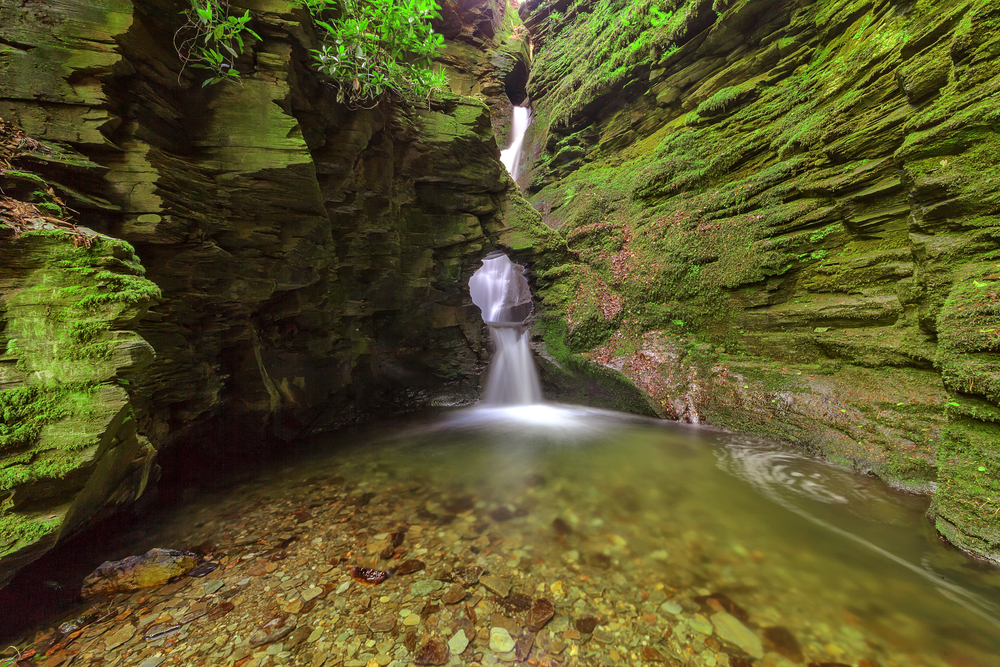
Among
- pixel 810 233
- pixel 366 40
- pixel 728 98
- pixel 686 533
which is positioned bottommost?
pixel 686 533

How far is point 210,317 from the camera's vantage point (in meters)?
4.70

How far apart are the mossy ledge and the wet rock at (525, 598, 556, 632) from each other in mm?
3312

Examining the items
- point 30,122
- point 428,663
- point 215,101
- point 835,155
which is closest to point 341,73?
point 215,101

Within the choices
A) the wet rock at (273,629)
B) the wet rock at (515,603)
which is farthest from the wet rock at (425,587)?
the wet rock at (273,629)

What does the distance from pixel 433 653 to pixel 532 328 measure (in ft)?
26.8

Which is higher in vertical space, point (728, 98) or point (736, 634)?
point (728, 98)

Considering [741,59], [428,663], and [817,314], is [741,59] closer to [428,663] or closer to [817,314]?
[817,314]

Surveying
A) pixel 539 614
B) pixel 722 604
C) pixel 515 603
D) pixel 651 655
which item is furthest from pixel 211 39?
pixel 722 604

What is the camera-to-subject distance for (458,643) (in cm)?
214

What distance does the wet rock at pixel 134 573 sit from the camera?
257cm

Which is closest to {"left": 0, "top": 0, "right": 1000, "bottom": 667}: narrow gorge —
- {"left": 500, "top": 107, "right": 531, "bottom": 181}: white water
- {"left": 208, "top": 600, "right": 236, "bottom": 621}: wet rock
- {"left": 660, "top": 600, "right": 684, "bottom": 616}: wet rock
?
{"left": 660, "top": 600, "right": 684, "bottom": 616}: wet rock

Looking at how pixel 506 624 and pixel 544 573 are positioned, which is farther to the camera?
pixel 544 573

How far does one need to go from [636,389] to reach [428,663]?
6488 mm

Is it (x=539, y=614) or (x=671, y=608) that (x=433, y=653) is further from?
(x=671, y=608)
